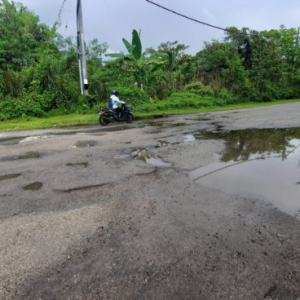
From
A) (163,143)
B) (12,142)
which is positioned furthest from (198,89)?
(12,142)

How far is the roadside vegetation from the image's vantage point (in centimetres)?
1480

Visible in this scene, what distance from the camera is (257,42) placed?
2795 cm

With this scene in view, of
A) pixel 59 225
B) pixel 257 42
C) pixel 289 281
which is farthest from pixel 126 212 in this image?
pixel 257 42

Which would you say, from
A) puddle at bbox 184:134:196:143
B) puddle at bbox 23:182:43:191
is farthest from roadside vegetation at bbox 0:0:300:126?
puddle at bbox 23:182:43:191

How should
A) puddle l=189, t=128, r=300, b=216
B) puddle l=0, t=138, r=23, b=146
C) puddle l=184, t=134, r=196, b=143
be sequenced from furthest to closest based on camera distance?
puddle l=0, t=138, r=23, b=146 → puddle l=184, t=134, r=196, b=143 → puddle l=189, t=128, r=300, b=216

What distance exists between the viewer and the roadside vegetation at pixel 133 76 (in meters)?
14.8

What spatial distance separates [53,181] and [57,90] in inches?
492

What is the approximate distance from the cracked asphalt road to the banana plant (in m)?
12.4

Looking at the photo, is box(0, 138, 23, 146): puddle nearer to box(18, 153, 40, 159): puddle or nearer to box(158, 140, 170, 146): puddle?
box(18, 153, 40, 159): puddle

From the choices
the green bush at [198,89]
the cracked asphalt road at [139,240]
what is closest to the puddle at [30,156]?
the cracked asphalt road at [139,240]

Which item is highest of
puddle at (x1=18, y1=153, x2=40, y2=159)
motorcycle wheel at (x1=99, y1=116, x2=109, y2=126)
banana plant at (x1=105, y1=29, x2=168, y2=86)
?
banana plant at (x1=105, y1=29, x2=168, y2=86)

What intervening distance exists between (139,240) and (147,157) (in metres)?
3.16

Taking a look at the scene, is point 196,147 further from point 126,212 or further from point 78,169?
point 126,212

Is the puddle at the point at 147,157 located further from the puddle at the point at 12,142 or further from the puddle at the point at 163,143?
the puddle at the point at 12,142
